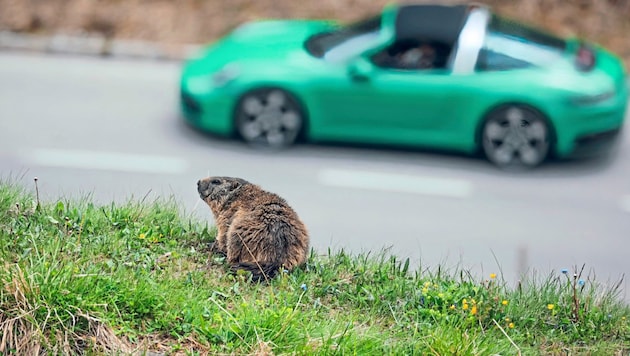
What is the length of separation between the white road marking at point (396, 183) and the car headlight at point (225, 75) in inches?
60.2

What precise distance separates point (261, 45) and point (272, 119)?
1070 mm

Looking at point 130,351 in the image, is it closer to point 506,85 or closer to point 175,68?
point 506,85

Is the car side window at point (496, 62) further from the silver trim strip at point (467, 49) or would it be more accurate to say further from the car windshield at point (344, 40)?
the car windshield at point (344, 40)

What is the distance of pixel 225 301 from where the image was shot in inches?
213

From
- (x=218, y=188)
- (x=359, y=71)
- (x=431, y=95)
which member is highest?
(x=359, y=71)

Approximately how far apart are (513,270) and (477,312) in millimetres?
1822

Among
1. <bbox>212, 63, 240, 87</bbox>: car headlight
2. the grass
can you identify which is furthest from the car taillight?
the grass

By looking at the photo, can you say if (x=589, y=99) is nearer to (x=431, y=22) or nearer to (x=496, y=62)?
(x=496, y=62)

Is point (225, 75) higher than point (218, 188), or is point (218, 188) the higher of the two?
point (225, 75)

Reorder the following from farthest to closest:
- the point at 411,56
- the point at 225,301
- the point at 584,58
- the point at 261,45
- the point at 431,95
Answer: the point at 261,45, the point at 584,58, the point at 411,56, the point at 431,95, the point at 225,301

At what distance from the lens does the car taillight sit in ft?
34.8

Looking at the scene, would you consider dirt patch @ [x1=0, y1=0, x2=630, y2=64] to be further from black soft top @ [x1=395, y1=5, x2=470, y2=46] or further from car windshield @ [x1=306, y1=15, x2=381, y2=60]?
black soft top @ [x1=395, y1=5, x2=470, y2=46]

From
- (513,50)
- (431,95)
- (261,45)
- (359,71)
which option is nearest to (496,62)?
(513,50)

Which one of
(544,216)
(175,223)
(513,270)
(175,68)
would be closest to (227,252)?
(175,223)
